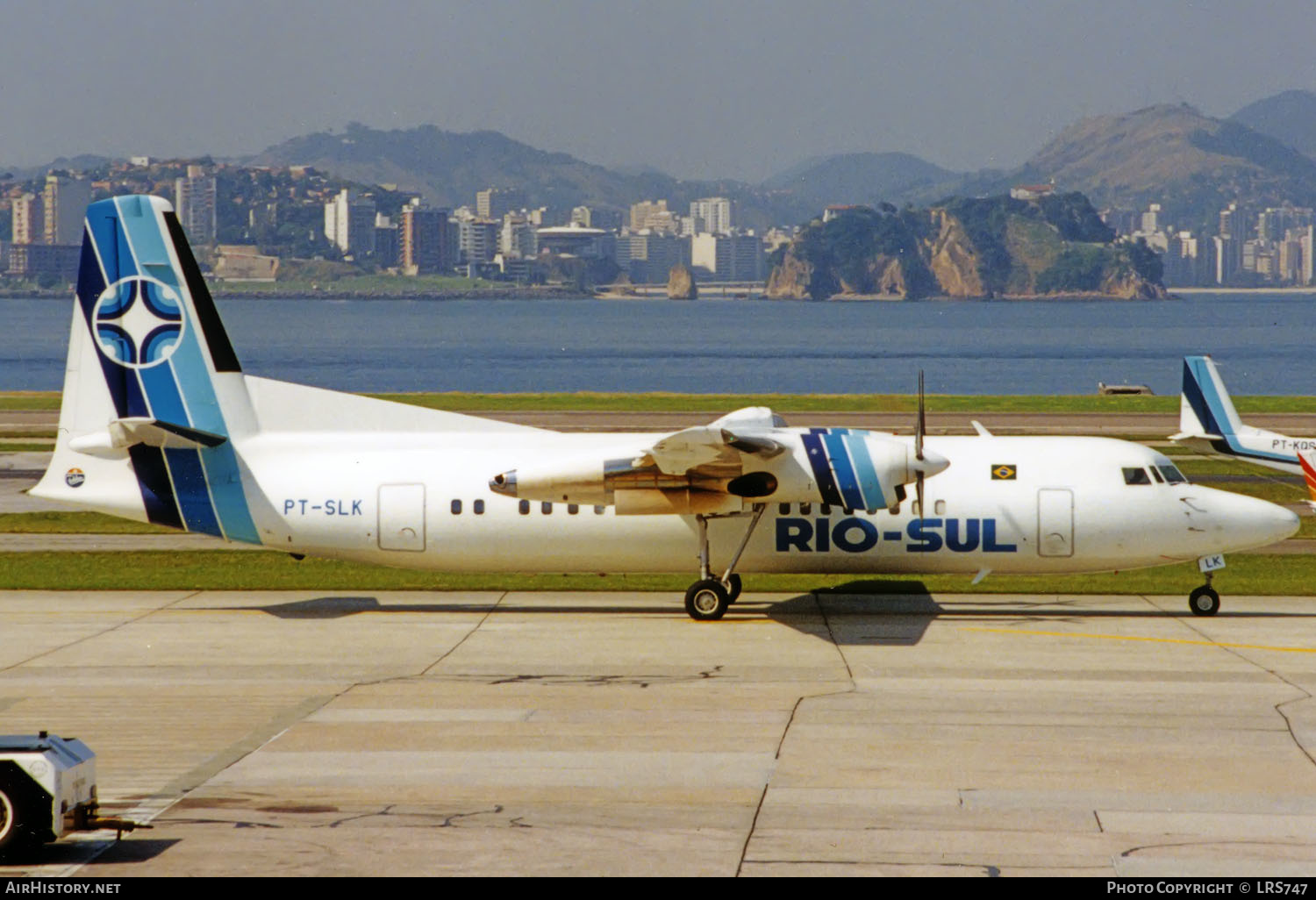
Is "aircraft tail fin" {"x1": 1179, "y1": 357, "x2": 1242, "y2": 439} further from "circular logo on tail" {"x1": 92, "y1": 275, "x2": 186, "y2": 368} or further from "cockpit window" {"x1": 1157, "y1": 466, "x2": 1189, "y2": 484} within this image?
"circular logo on tail" {"x1": 92, "y1": 275, "x2": 186, "y2": 368}

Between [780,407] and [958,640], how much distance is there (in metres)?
47.1

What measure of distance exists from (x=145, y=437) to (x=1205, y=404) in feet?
107

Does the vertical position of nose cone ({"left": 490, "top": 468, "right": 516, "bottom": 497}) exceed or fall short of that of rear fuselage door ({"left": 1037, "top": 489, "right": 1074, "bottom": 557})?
it exceeds it

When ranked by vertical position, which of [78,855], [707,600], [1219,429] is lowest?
[707,600]

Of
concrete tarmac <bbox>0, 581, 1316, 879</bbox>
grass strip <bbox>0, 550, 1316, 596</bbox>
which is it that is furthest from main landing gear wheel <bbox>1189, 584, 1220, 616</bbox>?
grass strip <bbox>0, 550, 1316, 596</bbox>

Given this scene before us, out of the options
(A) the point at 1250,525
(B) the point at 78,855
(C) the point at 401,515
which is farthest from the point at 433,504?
(A) the point at 1250,525

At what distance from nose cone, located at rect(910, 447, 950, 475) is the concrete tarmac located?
111 inches

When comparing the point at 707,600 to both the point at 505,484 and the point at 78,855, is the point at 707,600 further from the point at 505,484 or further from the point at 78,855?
the point at 78,855

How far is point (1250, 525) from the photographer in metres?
27.0

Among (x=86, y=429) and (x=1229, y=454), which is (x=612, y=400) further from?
(x=86, y=429)

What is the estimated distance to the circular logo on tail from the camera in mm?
26953

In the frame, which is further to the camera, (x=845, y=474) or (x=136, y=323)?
(x=136, y=323)

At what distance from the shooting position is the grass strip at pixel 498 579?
30.6 m
